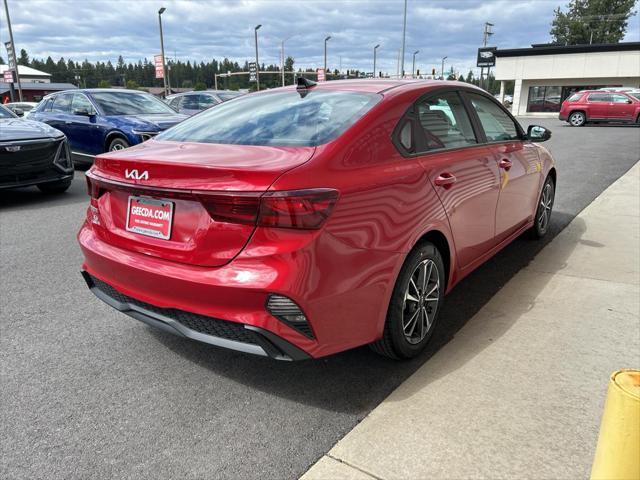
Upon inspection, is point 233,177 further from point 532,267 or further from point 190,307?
point 532,267

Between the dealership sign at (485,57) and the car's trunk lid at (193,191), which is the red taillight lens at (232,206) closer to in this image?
the car's trunk lid at (193,191)

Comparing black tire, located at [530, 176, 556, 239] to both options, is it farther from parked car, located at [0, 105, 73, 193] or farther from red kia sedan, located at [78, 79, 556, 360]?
parked car, located at [0, 105, 73, 193]

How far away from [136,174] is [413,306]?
1.63m

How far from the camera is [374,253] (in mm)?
2490

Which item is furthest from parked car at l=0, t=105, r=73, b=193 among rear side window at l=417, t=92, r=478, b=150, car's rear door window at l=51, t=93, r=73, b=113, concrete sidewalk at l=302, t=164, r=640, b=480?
concrete sidewalk at l=302, t=164, r=640, b=480

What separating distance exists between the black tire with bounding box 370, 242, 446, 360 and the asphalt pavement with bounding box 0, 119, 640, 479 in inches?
5.1

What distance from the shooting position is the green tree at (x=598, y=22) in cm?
7119

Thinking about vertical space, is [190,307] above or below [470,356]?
above

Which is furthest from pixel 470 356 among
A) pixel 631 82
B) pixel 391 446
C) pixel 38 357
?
pixel 631 82

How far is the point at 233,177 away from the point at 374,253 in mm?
760

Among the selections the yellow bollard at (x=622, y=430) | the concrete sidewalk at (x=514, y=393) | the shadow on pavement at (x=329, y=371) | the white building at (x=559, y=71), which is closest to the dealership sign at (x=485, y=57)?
the white building at (x=559, y=71)

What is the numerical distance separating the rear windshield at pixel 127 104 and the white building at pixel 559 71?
3836cm

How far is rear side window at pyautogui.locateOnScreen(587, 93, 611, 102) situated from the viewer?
23.7 metres

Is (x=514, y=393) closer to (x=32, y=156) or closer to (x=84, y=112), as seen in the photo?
(x=32, y=156)
